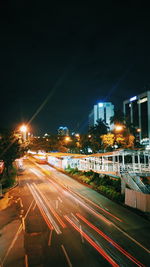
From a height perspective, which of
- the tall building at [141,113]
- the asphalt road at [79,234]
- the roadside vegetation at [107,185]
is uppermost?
the tall building at [141,113]

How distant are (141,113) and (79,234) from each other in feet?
249

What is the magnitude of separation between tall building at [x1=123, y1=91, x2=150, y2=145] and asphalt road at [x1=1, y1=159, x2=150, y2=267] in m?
61.1

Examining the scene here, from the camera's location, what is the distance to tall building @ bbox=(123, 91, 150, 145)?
73000mm

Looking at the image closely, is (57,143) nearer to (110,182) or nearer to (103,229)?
(110,182)

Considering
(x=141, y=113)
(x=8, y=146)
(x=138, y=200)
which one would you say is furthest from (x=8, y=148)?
(x=141, y=113)

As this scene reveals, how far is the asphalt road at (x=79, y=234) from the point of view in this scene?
7.58 m

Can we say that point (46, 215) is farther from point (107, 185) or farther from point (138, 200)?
point (107, 185)

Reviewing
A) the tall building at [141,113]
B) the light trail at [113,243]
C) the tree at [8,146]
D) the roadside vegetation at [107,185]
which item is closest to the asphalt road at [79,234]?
the light trail at [113,243]

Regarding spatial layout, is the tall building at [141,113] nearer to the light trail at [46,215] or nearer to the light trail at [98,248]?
the light trail at [46,215]

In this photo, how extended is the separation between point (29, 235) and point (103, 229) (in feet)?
14.3

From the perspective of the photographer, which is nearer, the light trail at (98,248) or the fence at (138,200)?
the light trail at (98,248)

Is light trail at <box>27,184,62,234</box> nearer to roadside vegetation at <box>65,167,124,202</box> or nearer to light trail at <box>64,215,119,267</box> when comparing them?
light trail at <box>64,215,119,267</box>

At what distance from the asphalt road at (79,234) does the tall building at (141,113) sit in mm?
61073

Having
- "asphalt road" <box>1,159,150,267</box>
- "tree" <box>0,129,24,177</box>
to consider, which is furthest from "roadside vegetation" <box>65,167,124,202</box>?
"tree" <box>0,129,24,177</box>
